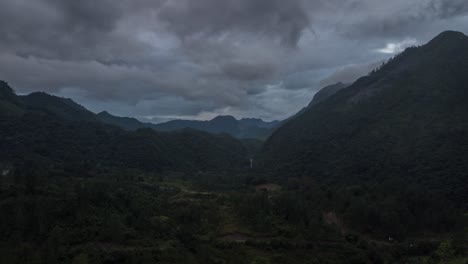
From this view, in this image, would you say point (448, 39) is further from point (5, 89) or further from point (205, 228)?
point (5, 89)

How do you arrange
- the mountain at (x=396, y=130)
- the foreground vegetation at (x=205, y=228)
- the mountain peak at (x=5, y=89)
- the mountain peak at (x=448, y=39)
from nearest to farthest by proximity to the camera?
the foreground vegetation at (x=205, y=228)
the mountain at (x=396, y=130)
the mountain peak at (x=448, y=39)
the mountain peak at (x=5, y=89)

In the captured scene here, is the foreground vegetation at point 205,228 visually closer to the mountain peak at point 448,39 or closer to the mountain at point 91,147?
the mountain at point 91,147

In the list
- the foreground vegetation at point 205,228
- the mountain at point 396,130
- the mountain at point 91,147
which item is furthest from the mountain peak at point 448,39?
the foreground vegetation at point 205,228

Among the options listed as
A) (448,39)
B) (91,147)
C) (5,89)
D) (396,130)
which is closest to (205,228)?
(396,130)

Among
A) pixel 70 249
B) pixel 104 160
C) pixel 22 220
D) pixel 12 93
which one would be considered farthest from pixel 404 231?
pixel 12 93

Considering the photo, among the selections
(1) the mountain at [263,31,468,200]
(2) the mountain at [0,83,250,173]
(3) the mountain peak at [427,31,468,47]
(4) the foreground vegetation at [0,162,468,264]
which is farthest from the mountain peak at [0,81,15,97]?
→ (3) the mountain peak at [427,31,468,47]

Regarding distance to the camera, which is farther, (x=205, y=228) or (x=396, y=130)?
(x=396, y=130)

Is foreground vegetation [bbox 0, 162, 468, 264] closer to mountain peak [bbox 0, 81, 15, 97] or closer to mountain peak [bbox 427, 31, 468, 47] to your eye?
mountain peak [bbox 427, 31, 468, 47]
